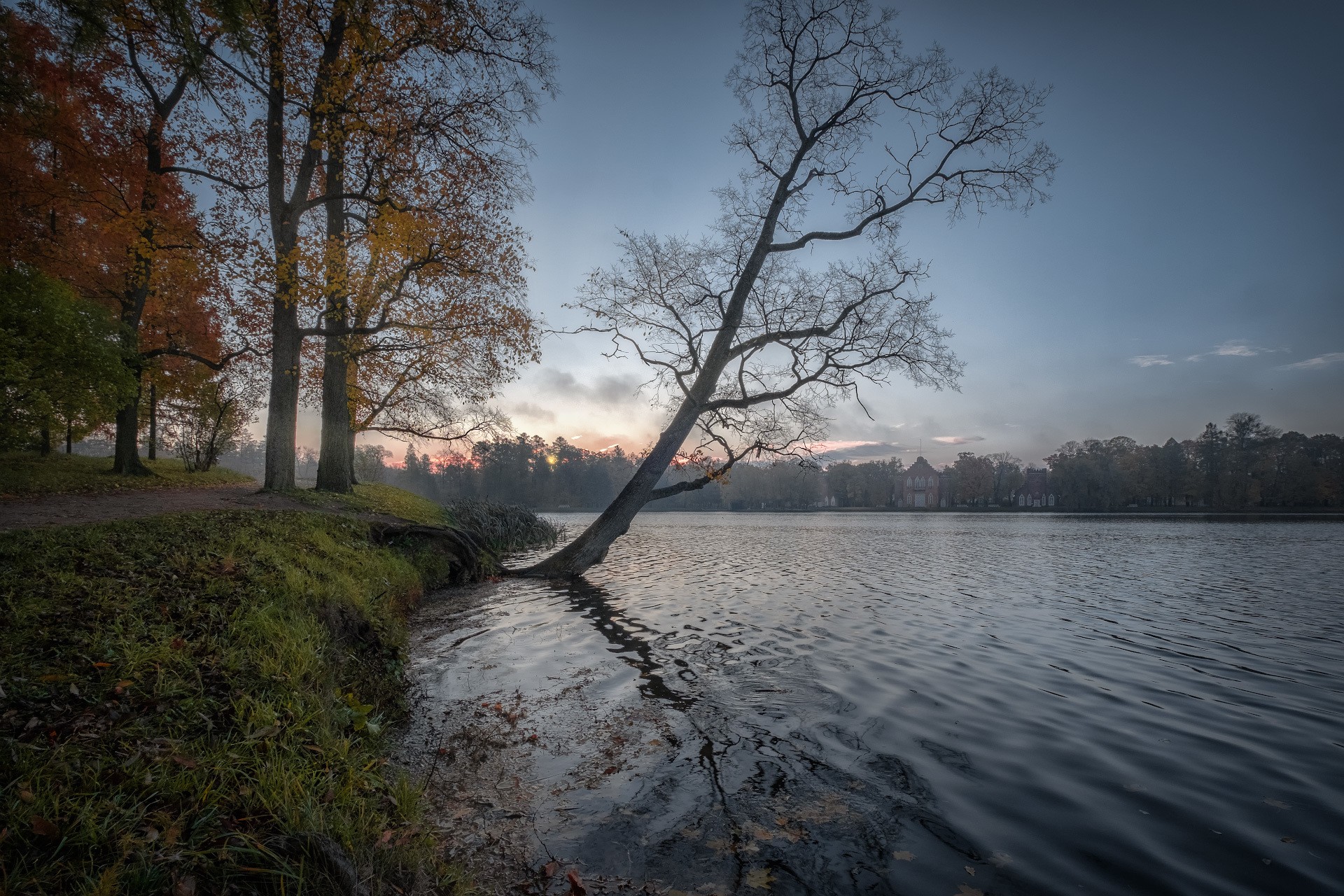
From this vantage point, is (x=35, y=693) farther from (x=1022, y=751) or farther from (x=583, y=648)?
(x=1022, y=751)

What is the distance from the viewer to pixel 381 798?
3768 millimetres

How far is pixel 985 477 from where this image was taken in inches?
4498

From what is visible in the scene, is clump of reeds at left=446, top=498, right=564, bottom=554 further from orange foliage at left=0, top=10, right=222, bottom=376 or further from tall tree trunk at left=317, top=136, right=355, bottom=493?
orange foliage at left=0, top=10, right=222, bottom=376

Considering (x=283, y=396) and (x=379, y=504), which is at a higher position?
(x=283, y=396)

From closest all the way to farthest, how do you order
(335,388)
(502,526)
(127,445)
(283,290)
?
1. (283,290)
2. (335,388)
3. (127,445)
4. (502,526)

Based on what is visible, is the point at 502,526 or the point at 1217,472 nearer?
the point at 502,526

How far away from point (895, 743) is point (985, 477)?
12384 centimetres

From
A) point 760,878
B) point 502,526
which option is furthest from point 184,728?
point 502,526

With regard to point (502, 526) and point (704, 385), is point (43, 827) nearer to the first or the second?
point (704, 385)

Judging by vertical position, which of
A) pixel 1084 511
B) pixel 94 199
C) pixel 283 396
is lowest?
pixel 1084 511

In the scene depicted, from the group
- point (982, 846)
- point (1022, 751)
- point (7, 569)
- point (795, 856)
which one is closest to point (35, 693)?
point (7, 569)

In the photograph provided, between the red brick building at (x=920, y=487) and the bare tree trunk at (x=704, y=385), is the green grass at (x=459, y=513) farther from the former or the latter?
the red brick building at (x=920, y=487)

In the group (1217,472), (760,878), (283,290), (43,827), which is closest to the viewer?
(43,827)

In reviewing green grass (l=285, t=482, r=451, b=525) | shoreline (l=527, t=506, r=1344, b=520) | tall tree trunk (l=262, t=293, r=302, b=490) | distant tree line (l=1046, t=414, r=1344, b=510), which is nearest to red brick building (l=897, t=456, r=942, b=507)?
shoreline (l=527, t=506, r=1344, b=520)
